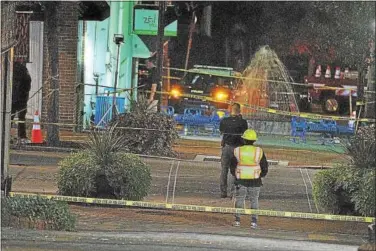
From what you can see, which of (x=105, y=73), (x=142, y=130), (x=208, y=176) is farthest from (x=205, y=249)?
(x=105, y=73)

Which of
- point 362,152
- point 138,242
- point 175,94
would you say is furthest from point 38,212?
point 175,94

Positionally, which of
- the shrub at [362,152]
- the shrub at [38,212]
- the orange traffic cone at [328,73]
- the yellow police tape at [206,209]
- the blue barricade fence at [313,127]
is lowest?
the yellow police tape at [206,209]

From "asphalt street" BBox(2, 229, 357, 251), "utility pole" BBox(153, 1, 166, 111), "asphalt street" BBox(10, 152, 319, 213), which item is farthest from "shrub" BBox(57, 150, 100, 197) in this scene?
"utility pole" BBox(153, 1, 166, 111)

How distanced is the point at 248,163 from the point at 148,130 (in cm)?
452

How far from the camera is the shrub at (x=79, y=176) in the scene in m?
8.63

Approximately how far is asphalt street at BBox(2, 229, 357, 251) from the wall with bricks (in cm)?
716

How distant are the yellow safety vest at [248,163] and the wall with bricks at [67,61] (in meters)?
6.36

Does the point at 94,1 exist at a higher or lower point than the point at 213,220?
higher

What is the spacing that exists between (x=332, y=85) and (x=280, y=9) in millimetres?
2580

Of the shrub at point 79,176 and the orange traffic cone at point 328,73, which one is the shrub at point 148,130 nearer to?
the shrub at point 79,176

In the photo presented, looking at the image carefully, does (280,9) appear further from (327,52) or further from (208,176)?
(208,176)

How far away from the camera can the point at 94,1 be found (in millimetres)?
14820

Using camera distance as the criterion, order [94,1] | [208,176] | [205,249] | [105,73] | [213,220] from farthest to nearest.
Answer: [105,73]
[94,1]
[208,176]
[213,220]
[205,249]

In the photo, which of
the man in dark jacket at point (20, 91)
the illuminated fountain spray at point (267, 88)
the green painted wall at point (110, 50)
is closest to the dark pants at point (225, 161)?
the man in dark jacket at point (20, 91)
